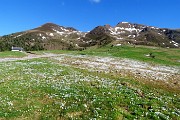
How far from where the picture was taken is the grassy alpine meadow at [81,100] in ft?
69.5

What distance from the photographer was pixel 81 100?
2475cm

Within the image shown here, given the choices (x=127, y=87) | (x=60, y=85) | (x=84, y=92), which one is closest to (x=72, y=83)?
(x=60, y=85)

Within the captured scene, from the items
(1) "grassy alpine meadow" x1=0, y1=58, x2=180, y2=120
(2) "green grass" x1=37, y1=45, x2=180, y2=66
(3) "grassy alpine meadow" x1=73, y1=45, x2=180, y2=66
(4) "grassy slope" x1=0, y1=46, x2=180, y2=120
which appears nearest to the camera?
(1) "grassy alpine meadow" x1=0, y1=58, x2=180, y2=120

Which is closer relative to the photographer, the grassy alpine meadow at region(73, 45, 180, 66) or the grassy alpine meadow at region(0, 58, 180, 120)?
the grassy alpine meadow at region(0, 58, 180, 120)

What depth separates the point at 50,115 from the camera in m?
20.8

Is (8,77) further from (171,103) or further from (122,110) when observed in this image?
(171,103)

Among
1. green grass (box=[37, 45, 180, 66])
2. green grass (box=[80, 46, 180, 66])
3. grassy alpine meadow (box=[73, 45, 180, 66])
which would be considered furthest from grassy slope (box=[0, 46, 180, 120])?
green grass (box=[80, 46, 180, 66])

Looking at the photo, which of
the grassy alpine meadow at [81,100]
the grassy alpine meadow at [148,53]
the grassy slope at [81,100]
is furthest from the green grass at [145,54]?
the grassy alpine meadow at [81,100]

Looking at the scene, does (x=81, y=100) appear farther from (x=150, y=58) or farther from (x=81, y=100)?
(x=150, y=58)

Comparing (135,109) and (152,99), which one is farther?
(152,99)

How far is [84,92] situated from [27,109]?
25.6 ft

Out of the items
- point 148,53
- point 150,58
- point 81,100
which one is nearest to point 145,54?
point 148,53

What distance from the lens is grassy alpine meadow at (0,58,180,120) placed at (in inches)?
834

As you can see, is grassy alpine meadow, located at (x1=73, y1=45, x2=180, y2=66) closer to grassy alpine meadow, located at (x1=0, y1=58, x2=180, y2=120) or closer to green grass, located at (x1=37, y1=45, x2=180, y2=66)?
green grass, located at (x1=37, y1=45, x2=180, y2=66)
